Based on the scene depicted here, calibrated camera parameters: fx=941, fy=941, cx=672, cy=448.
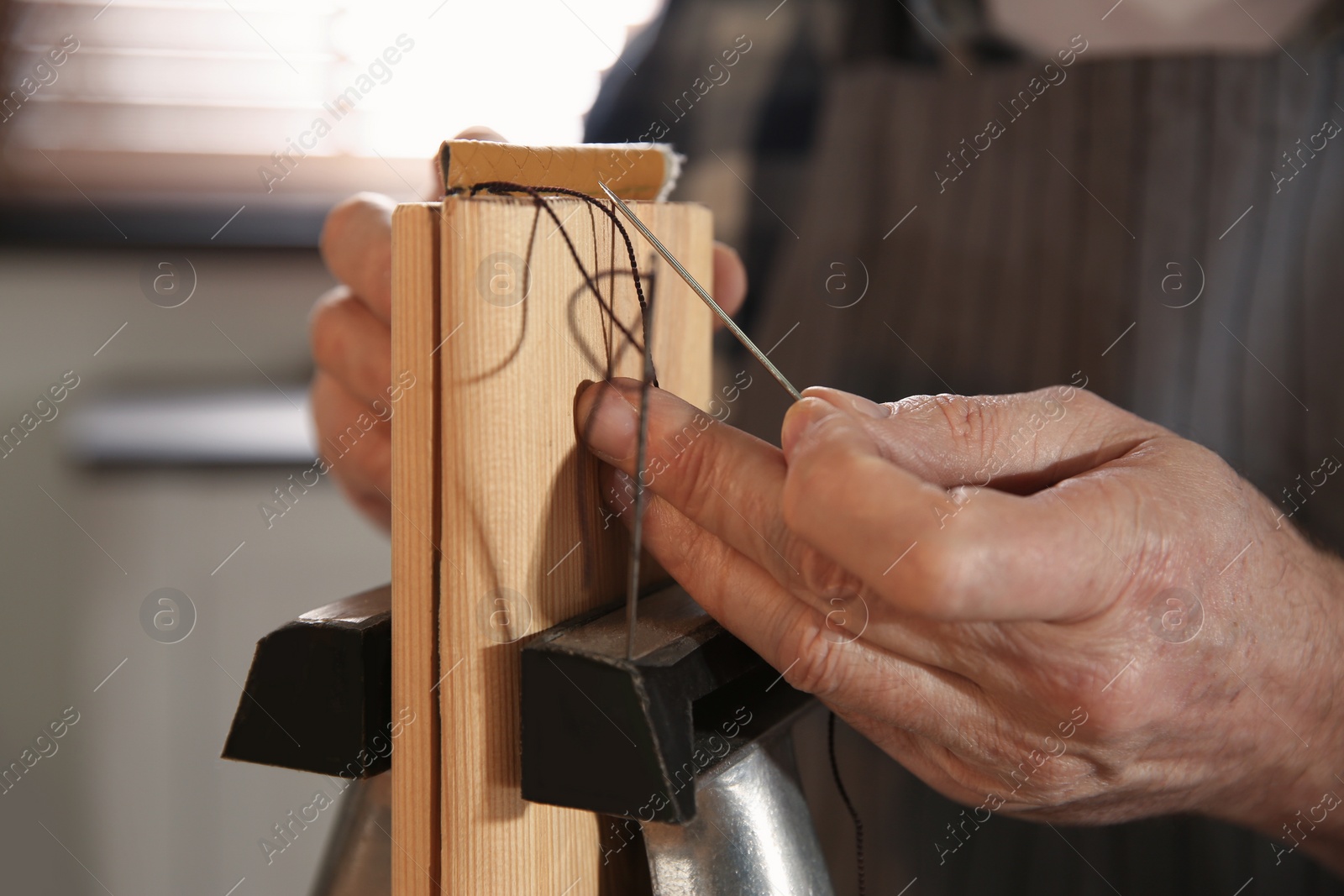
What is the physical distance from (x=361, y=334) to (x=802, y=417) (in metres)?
0.50

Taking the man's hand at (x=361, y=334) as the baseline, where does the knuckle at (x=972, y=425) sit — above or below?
below

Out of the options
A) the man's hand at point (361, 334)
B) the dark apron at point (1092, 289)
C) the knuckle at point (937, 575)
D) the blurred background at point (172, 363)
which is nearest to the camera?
the knuckle at point (937, 575)

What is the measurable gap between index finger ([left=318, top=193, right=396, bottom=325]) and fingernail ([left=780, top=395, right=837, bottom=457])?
1.41ft

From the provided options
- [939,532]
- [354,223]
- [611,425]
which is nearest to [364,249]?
[354,223]

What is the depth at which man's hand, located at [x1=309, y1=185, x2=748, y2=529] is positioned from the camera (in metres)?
0.70

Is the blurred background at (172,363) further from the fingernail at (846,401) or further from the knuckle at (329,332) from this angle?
the fingernail at (846,401)

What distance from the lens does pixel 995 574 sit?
1.04 feet

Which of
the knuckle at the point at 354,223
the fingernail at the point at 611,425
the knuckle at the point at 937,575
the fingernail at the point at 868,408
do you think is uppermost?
the knuckle at the point at 354,223

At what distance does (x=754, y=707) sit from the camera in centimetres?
44

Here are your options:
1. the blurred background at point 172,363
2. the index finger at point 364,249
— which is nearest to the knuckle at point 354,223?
the index finger at point 364,249

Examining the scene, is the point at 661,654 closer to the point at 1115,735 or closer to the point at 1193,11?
the point at 1115,735

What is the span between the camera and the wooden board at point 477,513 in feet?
1.11

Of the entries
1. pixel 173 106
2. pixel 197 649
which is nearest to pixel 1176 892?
pixel 197 649

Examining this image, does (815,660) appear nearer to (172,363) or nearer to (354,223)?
(354,223)
